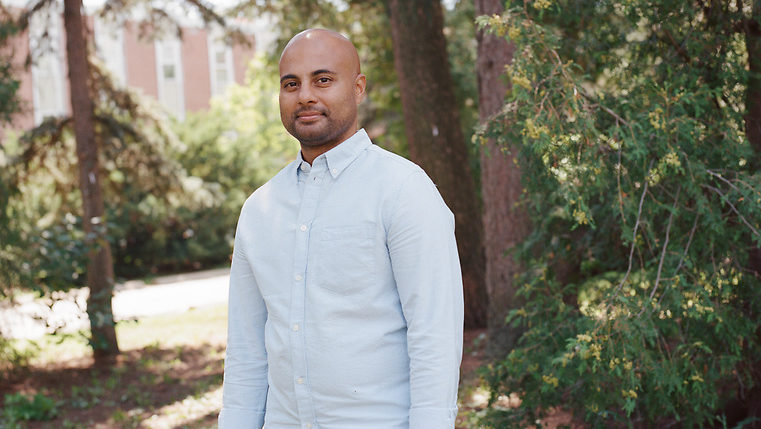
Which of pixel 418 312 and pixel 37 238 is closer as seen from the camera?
pixel 418 312

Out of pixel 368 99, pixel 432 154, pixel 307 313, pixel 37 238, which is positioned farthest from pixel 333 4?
pixel 307 313

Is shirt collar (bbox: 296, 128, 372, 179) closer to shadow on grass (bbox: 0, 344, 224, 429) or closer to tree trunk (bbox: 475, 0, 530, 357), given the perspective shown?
tree trunk (bbox: 475, 0, 530, 357)

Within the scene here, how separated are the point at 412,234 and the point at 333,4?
1069 centimetres

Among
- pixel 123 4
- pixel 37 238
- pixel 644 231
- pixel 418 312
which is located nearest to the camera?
pixel 418 312

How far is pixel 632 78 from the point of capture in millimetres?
4375

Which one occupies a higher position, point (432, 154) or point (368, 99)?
point (368, 99)

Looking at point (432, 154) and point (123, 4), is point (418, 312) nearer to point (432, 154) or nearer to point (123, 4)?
point (432, 154)

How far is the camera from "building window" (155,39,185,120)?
128 ft

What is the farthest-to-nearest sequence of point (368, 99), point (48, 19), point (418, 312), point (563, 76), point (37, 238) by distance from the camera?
1. point (368, 99)
2. point (48, 19)
3. point (37, 238)
4. point (563, 76)
5. point (418, 312)

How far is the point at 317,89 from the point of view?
2125mm

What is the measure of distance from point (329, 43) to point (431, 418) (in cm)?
105

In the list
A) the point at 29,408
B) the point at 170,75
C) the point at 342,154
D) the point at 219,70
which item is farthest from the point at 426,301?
the point at 219,70

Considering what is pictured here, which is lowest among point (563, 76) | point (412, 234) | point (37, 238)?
point (37, 238)

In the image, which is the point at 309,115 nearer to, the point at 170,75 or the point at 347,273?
the point at 347,273
